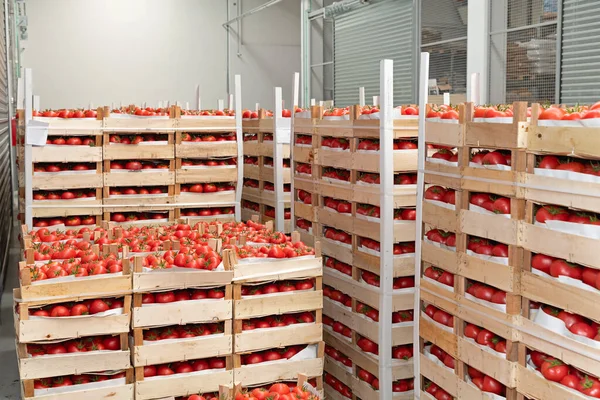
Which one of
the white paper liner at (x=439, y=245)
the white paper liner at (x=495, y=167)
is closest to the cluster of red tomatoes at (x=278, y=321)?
the white paper liner at (x=439, y=245)

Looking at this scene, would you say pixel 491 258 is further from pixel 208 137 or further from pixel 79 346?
pixel 208 137

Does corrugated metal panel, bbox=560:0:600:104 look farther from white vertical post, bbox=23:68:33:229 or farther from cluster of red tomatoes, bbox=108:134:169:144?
white vertical post, bbox=23:68:33:229

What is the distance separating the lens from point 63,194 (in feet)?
24.1

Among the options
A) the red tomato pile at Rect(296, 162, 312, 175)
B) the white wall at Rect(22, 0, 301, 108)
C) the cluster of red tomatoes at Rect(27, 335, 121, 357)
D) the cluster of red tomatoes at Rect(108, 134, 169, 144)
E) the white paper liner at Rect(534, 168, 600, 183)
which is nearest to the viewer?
the white paper liner at Rect(534, 168, 600, 183)

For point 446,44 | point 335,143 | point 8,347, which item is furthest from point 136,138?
point 446,44

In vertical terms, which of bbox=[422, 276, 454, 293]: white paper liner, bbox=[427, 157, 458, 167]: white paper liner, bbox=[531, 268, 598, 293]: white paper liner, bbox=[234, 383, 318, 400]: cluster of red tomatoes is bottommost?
bbox=[234, 383, 318, 400]: cluster of red tomatoes

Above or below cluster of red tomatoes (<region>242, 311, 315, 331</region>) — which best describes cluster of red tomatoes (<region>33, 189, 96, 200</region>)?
above

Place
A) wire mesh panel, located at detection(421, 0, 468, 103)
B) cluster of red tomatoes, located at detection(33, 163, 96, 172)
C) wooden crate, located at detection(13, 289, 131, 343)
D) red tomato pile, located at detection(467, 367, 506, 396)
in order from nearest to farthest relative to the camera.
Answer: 1. red tomato pile, located at detection(467, 367, 506, 396)
2. wooden crate, located at detection(13, 289, 131, 343)
3. cluster of red tomatoes, located at detection(33, 163, 96, 172)
4. wire mesh panel, located at detection(421, 0, 468, 103)

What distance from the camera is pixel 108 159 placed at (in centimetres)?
738

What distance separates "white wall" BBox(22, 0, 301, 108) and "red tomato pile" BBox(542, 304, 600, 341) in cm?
1865

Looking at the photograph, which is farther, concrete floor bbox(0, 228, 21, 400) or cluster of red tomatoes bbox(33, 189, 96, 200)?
cluster of red tomatoes bbox(33, 189, 96, 200)

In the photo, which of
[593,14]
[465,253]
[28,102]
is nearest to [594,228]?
[465,253]

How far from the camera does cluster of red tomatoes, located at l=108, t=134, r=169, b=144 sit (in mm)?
7469

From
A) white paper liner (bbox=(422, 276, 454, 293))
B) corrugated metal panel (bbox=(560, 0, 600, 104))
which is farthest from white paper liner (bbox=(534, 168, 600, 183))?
corrugated metal panel (bbox=(560, 0, 600, 104))
